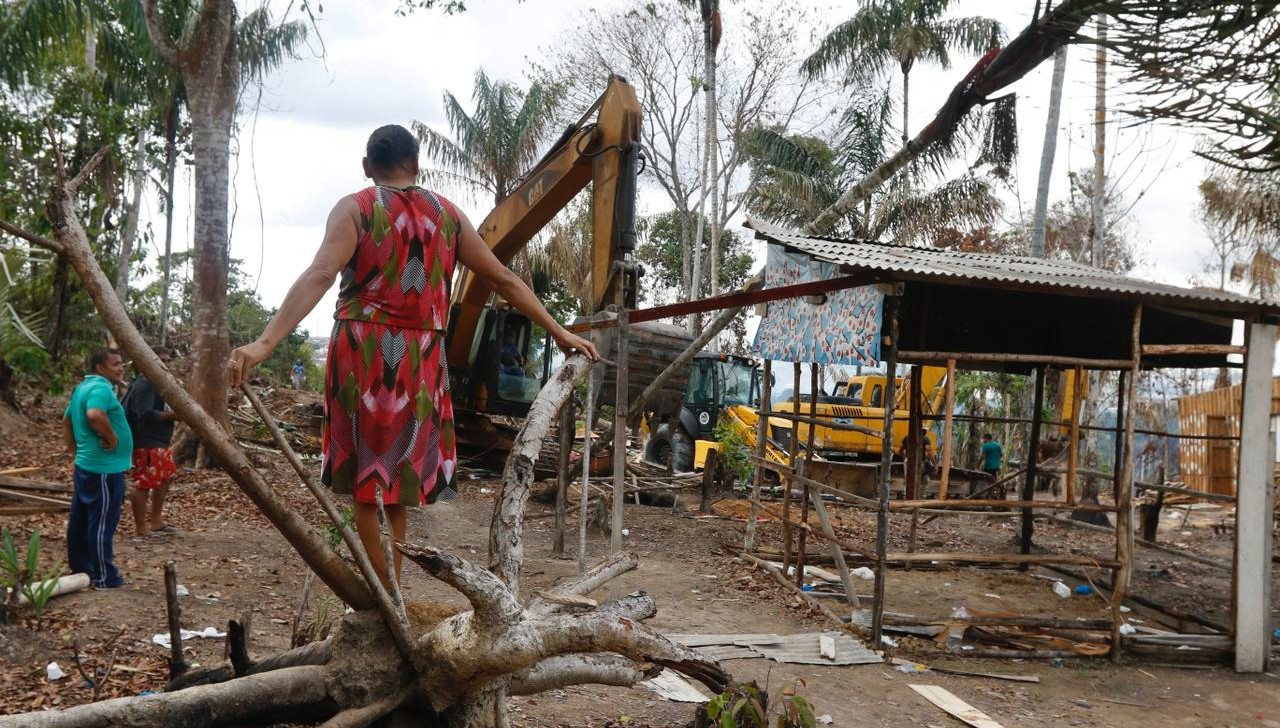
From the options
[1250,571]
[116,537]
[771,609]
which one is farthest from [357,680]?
[1250,571]

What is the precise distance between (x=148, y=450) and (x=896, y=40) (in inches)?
641

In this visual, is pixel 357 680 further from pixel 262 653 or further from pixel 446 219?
pixel 262 653

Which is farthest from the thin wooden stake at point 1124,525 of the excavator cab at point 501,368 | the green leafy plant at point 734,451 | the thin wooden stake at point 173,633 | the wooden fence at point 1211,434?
the excavator cab at point 501,368

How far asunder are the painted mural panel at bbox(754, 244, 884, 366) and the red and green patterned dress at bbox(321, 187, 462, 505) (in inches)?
179

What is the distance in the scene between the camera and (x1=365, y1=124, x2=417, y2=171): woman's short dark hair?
3.01 metres

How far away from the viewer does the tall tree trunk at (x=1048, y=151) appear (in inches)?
539

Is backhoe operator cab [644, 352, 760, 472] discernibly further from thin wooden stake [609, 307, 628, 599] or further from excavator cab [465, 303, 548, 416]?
thin wooden stake [609, 307, 628, 599]

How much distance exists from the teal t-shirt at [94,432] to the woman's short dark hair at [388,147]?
4.36 meters

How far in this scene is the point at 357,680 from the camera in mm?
2846

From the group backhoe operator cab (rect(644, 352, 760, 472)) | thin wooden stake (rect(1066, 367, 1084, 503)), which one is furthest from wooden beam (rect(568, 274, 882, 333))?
backhoe operator cab (rect(644, 352, 760, 472))

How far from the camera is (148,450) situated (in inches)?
301

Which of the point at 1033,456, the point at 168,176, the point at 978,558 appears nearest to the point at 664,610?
the point at 978,558

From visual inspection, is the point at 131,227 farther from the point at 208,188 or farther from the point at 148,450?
the point at 148,450

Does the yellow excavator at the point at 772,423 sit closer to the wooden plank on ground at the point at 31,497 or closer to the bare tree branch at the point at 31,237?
the wooden plank on ground at the point at 31,497
